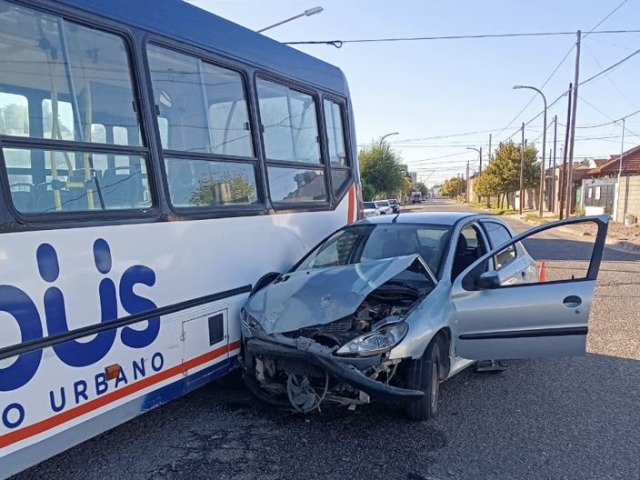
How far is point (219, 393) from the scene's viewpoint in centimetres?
490

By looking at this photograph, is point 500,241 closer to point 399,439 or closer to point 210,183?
point 399,439

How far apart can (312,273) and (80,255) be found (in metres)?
2.03

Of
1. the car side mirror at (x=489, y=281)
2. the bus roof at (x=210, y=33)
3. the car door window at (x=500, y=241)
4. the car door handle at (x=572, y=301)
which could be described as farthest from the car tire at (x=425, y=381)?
the bus roof at (x=210, y=33)

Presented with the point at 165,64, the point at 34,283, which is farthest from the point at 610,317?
the point at 34,283

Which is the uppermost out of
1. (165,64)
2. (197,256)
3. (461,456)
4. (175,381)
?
(165,64)

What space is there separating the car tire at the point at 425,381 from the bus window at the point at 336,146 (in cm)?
266

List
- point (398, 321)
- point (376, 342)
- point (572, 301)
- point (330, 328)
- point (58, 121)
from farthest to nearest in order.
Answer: point (572, 301)
point (330, 328)
point (398, 321)
point (376, 342)
point (58, 121)

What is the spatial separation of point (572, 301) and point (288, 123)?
10.2 ft

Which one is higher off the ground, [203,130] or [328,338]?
[203,130]

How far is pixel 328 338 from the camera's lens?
3.99m

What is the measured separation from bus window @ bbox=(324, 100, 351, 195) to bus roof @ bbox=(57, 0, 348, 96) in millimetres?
368

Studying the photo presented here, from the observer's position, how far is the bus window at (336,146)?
6145 millimetres

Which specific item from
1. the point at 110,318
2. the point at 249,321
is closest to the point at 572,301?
the point at 249,321

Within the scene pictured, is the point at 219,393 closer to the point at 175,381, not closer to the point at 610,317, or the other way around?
the point at 175,381
